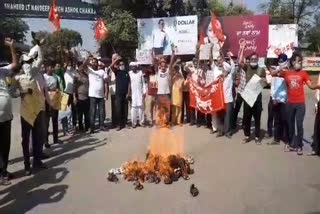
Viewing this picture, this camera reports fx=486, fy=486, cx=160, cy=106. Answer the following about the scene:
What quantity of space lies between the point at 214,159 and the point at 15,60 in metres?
3.76

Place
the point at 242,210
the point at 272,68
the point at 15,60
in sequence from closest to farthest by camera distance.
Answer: the point at 242,210, the point at 15,60, the point at 272,68

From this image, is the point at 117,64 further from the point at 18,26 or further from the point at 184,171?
the point at 18,26


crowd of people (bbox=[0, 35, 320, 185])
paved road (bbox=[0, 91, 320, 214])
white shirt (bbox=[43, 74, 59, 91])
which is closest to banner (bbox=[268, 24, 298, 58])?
crowd of people (bbox=[0, 35, 320, 185])

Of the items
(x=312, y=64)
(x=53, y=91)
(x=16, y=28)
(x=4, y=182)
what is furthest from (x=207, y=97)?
(x=16, y=28)

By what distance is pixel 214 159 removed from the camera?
8.53m

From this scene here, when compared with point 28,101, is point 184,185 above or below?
below

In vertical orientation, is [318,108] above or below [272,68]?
below

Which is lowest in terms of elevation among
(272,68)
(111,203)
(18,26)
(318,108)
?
(111,203)

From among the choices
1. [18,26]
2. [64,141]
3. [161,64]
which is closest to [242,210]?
[64,141]

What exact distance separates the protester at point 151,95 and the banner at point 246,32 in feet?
23.9

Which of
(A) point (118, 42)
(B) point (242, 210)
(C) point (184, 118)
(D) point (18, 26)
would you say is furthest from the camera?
(D) point (18, 26)

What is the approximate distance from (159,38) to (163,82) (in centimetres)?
685

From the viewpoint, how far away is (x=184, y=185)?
22.9ft

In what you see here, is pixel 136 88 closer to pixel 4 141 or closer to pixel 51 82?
pixel 51 82
